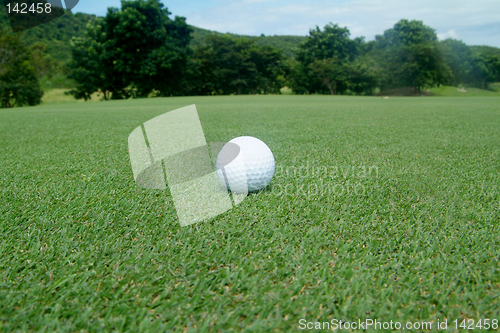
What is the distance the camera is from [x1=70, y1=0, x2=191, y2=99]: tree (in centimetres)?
2750

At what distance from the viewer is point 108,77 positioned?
28500 mm

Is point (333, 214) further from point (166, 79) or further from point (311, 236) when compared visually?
point (166, 79)

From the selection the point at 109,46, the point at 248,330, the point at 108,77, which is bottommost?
the point at 248,330

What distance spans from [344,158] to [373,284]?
208 cm

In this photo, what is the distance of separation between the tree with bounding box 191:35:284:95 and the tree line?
4.2 inches

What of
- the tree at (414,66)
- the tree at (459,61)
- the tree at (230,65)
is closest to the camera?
the tree at (414,66)

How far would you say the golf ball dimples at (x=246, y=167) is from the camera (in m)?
2.07

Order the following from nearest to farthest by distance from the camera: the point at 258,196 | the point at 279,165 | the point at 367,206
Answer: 1. the point at 367,206
2. the point at 258,196
3. the point at 279,165

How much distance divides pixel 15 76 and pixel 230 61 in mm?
20977

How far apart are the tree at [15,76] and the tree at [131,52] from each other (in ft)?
24.9

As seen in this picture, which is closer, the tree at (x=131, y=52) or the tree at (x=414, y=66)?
the tree at (x=131, y=52)

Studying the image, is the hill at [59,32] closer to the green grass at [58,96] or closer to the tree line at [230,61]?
the tree line at [230,61]

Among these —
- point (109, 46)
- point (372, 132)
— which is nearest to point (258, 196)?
point (372, 132)

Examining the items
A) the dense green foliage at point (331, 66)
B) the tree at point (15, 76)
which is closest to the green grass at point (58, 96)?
the tree at point (15, 76)
